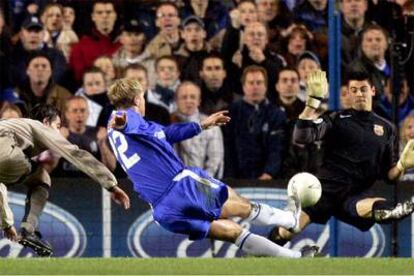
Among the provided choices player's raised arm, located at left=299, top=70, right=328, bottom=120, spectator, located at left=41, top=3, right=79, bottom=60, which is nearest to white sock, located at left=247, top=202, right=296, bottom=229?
player's raised arm, located at left=299, top=70, right=328, bottom=120

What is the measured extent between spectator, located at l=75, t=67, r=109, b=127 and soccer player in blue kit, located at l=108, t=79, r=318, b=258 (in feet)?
9.36

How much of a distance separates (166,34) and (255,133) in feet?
4.20

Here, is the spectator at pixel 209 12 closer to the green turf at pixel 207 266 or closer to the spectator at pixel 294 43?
the spectator at pixel 294 43

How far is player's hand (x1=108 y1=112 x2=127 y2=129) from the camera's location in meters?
11.5

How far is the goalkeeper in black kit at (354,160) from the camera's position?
43.1ft

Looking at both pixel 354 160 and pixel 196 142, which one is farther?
pixel 196 142

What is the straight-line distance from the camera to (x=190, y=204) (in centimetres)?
1177

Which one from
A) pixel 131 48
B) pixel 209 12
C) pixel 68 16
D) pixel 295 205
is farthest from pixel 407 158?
pixel 68 16

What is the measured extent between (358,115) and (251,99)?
1.57 m

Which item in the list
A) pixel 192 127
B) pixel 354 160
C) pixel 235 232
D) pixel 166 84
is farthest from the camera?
pixel 166 84

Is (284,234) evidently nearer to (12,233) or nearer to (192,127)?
(192,127)

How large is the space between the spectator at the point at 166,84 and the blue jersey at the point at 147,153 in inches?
114

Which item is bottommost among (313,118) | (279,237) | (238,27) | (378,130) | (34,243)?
(279,237)

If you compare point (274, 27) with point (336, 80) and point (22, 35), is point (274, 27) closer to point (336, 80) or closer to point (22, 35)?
point (336, 80)
